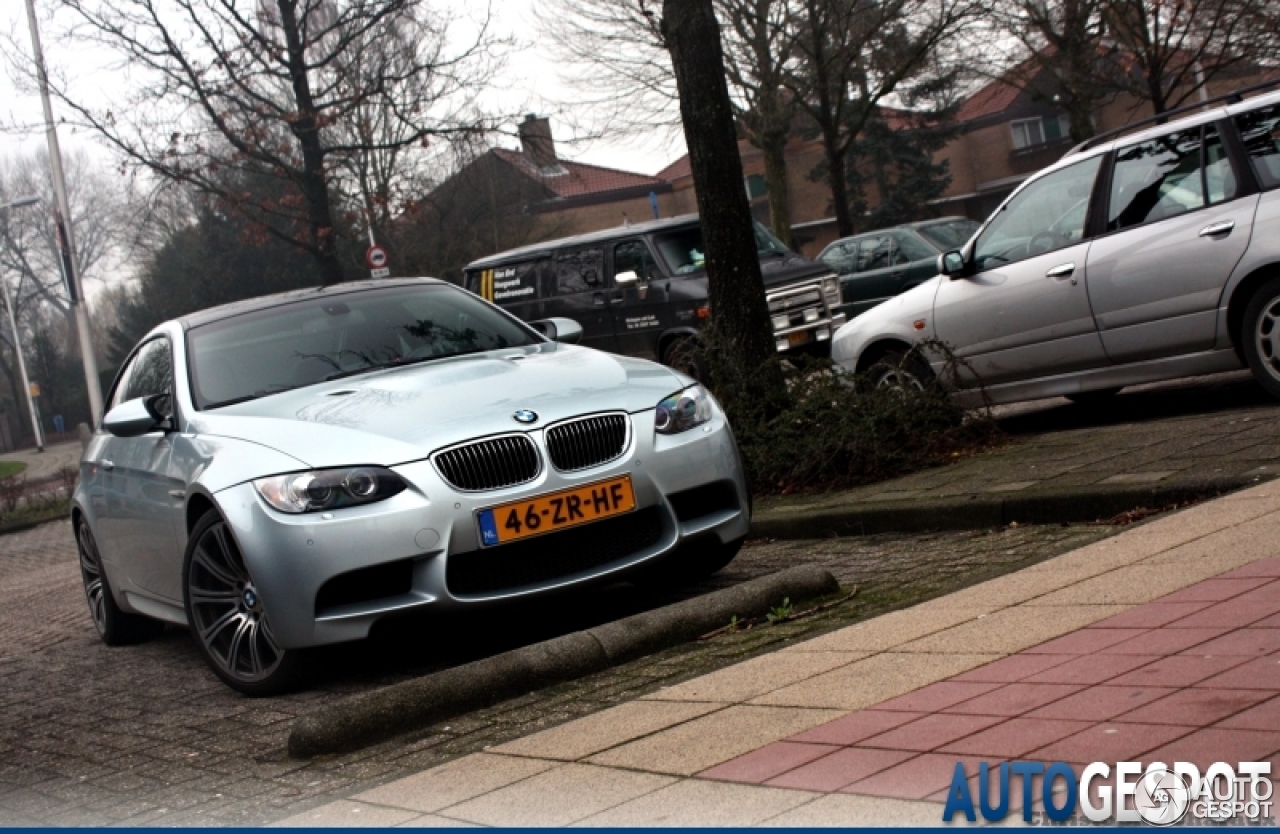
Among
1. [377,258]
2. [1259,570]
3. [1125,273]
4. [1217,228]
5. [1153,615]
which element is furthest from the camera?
[377,258]

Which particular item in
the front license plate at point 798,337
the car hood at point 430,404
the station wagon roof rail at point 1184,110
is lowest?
the front license plate at point 798,337

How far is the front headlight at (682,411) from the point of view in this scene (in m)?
6.29

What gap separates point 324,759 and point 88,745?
1.41 meters

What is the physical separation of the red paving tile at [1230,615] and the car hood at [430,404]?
98.8 inches

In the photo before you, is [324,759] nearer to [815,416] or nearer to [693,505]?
[693,505]

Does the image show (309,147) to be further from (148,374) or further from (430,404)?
(430,404)

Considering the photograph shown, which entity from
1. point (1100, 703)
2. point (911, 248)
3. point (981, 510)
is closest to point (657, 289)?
point (911, 248)

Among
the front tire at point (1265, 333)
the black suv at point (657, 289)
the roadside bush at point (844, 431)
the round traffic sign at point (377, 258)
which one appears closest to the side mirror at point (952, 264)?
the roadside bush at point (844, 431)

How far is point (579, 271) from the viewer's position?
19375 millimetres

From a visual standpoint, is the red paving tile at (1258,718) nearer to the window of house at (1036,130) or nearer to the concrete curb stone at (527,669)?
the concrete curb stone at (527,669)

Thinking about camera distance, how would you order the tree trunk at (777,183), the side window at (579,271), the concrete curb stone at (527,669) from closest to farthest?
the concrete curb stone at (527,669), the side window at (579,271), the tree trunk at (777,183)

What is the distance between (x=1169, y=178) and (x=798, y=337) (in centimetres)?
958

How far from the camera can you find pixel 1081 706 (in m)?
3.67

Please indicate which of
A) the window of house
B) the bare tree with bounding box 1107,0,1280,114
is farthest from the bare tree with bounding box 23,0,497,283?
the window of house
